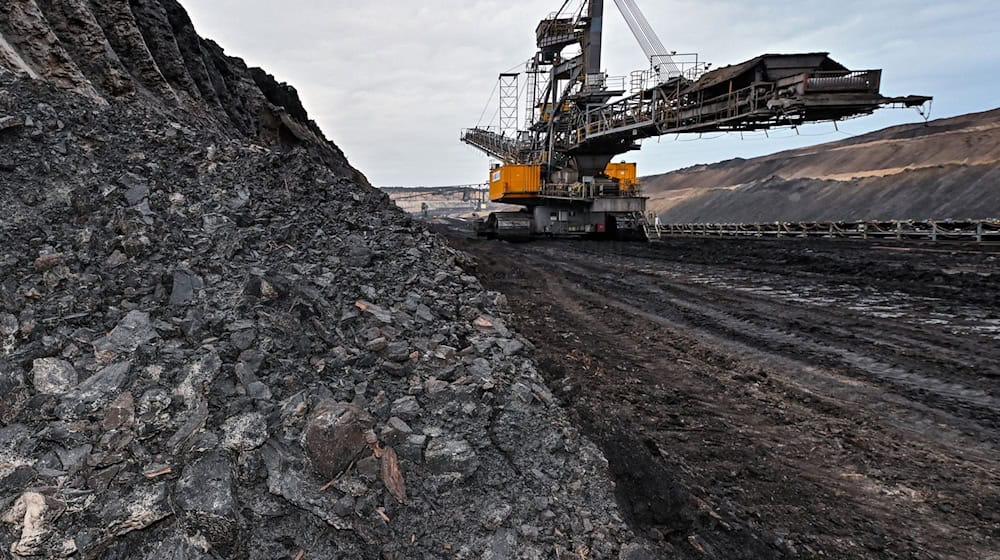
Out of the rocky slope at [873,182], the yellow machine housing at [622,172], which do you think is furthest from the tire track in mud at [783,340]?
the rocky slope at [873,182]

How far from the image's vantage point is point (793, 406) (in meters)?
4.82

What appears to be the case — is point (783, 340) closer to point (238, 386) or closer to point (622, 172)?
point (238, 386)

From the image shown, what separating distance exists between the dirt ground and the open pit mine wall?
7914mm

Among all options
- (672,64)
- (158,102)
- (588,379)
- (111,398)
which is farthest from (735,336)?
(672,64)

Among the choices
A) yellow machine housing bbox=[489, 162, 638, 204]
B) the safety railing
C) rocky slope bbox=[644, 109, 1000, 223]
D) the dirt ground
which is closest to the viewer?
the dirt ground

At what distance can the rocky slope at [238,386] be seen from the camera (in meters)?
2.58

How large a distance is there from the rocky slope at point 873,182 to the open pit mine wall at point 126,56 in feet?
151

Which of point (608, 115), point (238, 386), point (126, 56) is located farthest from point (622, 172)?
point (238, 386)

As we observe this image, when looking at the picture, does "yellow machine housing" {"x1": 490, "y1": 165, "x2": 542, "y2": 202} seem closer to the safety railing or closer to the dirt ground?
the safety railing

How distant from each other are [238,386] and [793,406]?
4998 mm

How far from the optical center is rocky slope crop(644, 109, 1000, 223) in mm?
40250

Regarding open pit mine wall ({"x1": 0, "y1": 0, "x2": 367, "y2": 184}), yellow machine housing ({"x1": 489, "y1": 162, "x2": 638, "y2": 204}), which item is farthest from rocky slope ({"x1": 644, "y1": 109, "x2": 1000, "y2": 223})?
open pit mine wall ({"x1": 0, "y1": 0, "x2": 367, "y2": 184})

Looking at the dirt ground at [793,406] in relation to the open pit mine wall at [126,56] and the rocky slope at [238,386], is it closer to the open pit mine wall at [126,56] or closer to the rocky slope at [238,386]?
the rocky slope at [238,386]

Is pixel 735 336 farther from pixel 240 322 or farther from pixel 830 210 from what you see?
pixel 830 210
